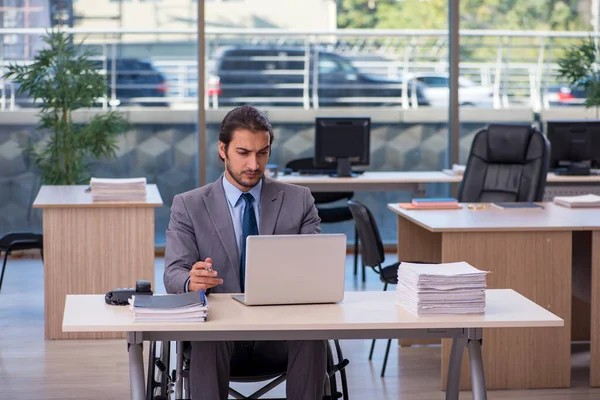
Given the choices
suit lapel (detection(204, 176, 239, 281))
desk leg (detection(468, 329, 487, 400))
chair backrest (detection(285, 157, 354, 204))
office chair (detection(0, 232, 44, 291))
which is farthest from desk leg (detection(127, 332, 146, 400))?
chair backrest (detection(285, 157, 354, 204))

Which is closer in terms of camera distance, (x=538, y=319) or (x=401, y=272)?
(x=538, y=319)

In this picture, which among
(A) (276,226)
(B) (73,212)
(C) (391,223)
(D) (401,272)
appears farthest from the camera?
(C) (391,223)

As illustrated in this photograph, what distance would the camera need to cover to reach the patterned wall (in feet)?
29.9

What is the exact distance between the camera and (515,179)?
6395 mm

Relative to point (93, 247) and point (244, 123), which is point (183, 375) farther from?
point (93, 247)

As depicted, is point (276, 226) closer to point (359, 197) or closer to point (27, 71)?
point (27, 71)

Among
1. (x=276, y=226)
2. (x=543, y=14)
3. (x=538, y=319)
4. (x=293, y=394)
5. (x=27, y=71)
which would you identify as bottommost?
(x=293, y=394)

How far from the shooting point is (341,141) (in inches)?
306

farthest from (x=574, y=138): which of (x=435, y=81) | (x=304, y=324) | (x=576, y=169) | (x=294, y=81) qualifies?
(x=304, y=324)

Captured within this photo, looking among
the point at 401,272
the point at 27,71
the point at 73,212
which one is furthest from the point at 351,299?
the point at 27,71

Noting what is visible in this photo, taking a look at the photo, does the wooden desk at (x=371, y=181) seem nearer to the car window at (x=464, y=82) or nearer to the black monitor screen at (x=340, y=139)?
the black monitor screen at (x=340, y=139)

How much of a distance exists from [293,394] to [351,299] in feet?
1.31

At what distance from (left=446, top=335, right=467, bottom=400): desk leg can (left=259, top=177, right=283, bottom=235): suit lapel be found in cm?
80

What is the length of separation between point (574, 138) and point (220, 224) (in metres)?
4.92
